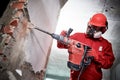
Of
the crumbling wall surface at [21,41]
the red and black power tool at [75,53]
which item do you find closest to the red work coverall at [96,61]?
the red and black power tool at [75,53]

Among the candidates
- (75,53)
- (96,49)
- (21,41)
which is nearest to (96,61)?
(96,49)

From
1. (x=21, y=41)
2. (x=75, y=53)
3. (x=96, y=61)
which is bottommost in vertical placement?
(x=96, y=61)

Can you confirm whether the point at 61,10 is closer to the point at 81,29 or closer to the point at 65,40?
the point at 81,29

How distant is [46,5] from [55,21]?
2.39 ft

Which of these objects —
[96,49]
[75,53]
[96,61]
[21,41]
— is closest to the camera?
[21,41]

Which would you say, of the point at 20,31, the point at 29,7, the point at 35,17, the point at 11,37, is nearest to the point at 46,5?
the point at 35,17

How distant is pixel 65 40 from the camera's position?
8.37ft

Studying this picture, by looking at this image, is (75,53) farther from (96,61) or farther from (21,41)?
(21,41)

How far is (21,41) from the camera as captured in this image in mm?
2104

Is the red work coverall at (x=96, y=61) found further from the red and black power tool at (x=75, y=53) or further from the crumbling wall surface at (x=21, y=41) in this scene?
the crumbling wall surface at (x=21, y=41)

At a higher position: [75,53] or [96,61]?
[75,53]

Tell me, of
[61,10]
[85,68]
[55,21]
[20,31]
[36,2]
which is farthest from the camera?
[61,10]

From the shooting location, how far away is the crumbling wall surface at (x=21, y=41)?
188 cm

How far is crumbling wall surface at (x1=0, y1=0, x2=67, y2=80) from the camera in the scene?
6.16 feet
